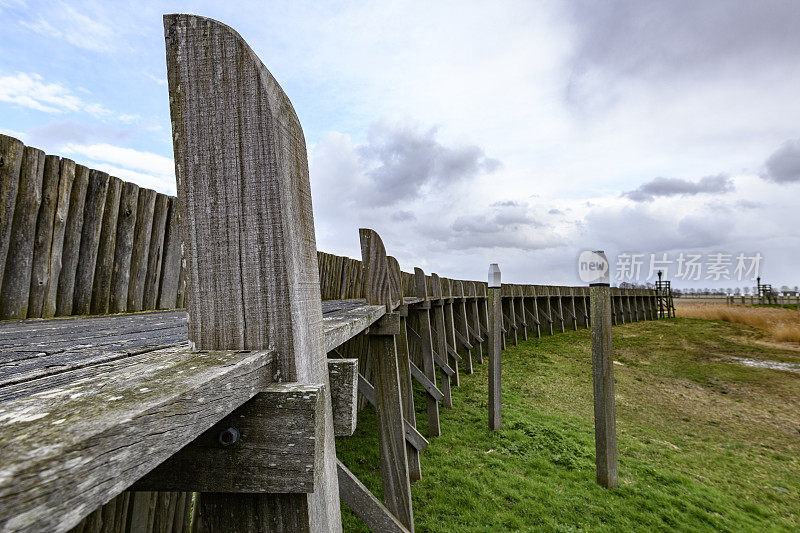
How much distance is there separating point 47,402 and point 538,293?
1943cm

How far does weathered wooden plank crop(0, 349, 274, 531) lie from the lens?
41 cm

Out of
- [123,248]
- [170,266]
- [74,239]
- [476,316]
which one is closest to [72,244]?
[74,239]

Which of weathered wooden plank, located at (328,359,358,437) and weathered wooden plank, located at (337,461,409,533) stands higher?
weathered wooden plank, located at (328,359,358,437)

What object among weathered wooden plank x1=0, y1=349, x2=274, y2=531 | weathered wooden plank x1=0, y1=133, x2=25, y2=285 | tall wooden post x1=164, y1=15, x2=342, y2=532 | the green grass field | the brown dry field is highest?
weathered wooden plank x1=0, y1=133, x2=25, y2=285

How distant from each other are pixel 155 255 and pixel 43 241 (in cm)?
108

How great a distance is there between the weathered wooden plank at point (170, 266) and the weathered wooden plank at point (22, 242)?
1.27 m

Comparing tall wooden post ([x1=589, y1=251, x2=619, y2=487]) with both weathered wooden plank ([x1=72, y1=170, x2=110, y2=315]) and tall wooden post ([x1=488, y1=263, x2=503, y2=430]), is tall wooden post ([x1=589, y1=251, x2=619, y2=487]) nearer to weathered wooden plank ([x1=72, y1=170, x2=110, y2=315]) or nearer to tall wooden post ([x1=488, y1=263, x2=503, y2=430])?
tall wooden post ([x1=488, y1=263, x2=503, y2=430])

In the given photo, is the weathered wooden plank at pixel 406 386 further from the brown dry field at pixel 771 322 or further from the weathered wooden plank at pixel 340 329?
the brown dry field at pixel 771 322

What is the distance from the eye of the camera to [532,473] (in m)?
5.84

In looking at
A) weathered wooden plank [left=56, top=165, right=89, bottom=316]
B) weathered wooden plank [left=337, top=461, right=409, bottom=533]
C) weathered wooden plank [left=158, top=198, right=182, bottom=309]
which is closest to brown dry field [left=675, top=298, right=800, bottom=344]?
weathered wooden plank [left=337, top=461, right=409, bottom=533]

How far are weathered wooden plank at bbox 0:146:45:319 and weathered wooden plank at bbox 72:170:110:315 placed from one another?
0.38 meters

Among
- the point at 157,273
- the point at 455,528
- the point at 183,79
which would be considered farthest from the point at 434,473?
the point at 183,79

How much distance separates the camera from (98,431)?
0.48m

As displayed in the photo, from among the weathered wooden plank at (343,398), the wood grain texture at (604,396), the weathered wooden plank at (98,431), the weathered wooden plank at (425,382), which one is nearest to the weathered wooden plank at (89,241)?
the weathered wooden plank at (343,398)
